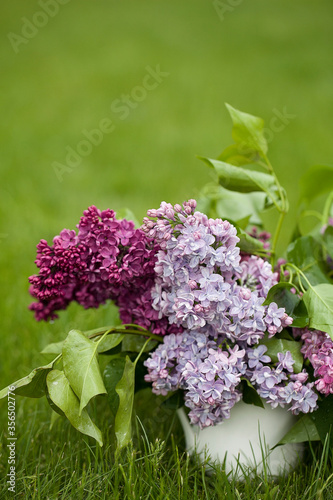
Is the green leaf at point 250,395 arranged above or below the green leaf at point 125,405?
below

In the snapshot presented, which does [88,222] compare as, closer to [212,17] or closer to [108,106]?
[108,106]

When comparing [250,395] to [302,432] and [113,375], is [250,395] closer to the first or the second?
[302,432]

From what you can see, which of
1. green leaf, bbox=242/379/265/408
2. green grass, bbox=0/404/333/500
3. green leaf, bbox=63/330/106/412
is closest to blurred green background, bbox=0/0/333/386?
green grass, bbox=0/404/333/500

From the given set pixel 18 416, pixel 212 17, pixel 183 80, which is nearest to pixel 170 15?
pixel 212 17

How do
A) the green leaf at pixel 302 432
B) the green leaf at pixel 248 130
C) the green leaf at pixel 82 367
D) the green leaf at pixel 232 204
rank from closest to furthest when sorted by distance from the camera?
the green leaf at pixel 82 367 < the green leaf at pixel 302 432 < the green leaf at pixel 248 130 < the green leaf at pixel 232 204

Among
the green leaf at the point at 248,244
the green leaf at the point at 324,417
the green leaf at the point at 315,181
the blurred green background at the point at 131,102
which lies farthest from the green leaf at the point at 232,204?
the blurred green background at the point at 131,102

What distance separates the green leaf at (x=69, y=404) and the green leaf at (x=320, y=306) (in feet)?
1.14

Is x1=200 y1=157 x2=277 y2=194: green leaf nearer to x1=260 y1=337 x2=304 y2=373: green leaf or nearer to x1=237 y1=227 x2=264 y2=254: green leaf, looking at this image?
x1=237 y1=227 x2=264 y2=254: green leaf

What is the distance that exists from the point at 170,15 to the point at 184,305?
565 cm

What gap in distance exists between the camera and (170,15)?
5984 millimetres

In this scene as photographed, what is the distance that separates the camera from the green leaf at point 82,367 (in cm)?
84

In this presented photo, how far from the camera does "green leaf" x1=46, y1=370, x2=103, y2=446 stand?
2.78 ft

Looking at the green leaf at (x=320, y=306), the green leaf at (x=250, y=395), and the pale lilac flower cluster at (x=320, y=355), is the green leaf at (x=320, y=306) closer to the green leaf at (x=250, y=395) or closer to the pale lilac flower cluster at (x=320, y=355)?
the pale lilac flower cluster at (x=320, y=355)

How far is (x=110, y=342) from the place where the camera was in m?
0.99
